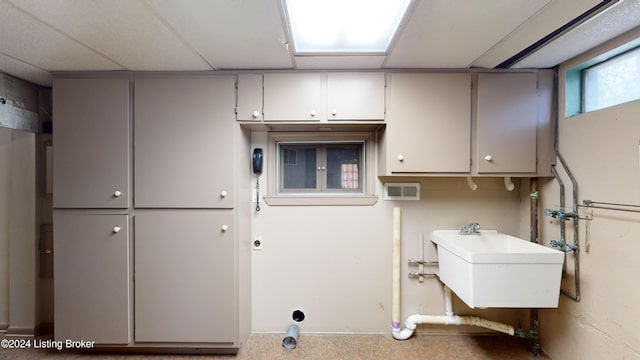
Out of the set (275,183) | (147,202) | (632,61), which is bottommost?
(147,202)

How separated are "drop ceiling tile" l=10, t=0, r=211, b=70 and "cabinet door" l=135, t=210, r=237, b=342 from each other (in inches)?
39.7

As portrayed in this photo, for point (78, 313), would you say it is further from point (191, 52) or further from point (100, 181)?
point (191, 52)

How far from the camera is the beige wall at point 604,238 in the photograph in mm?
1263

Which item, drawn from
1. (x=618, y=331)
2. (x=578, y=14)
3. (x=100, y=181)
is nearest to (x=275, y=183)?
(x=100, y=181)

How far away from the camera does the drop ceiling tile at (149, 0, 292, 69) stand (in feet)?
3.59

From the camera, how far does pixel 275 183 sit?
2029 mm

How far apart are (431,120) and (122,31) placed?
75.5 inches

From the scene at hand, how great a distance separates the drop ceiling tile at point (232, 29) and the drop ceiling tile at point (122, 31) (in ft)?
0.30

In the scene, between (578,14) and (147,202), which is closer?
(578,14)

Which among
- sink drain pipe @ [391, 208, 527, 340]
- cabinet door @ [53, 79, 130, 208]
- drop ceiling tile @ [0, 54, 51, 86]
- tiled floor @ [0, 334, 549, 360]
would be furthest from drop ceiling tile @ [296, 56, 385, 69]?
tiled floor @ [0, 334, 549, 360]

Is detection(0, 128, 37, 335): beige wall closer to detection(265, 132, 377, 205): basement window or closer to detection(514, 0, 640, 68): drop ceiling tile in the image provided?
detection(265, 132, 377, 205): basement window

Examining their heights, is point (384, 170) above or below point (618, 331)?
above

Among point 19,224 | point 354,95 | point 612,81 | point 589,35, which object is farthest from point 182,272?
point 612,81

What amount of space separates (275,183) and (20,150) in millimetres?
2081
